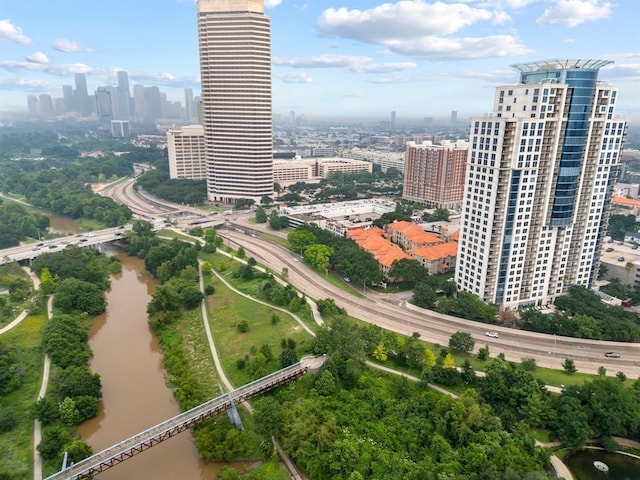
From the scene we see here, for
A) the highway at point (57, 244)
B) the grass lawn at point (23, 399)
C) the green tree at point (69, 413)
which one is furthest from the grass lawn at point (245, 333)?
the highway at point (57, 244)

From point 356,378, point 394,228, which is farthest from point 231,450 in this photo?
point 394,228

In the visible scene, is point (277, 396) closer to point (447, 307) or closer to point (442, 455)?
point (442, 455)

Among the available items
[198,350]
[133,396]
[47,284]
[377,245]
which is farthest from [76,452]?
[377,245]

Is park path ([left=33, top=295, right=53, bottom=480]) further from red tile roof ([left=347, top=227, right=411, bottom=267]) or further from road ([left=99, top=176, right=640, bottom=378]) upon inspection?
red tile roof ([left=347, top=227, right=411, bottom=267])

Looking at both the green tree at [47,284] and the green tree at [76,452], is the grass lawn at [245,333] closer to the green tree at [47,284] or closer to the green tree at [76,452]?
the green tree at [76,452]

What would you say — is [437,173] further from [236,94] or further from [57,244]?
[57,244]

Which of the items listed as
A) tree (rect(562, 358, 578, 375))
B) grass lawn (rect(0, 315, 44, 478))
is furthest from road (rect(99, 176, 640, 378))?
grass lawn (rect(0, 315, 44, 478))
